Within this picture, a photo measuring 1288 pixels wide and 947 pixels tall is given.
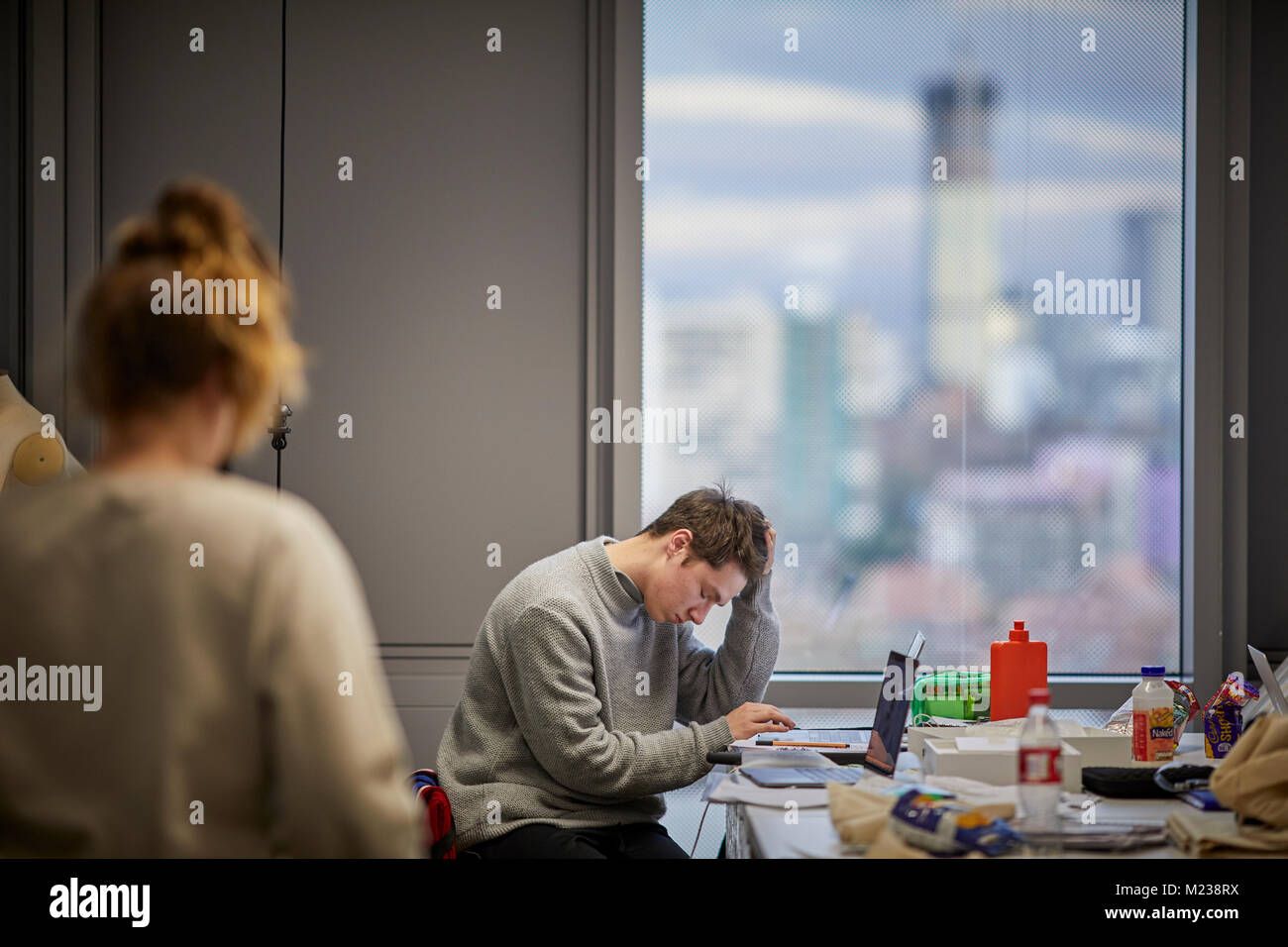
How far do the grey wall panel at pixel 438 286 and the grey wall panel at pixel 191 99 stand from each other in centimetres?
6

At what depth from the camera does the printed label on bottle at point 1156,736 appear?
1740 mm

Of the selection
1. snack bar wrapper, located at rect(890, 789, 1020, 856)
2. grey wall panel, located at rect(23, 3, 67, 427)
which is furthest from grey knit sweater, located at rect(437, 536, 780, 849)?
grey wall panel, located at rect(23, 3, 67, 427)

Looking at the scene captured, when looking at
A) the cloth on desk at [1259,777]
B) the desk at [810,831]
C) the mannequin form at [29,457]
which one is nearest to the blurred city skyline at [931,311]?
the desk at [810,831]

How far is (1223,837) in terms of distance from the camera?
1.25 meters

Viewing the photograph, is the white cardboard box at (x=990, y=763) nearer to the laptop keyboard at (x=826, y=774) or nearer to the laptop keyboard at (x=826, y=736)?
the laptop keyboard at (x=826, y=774)

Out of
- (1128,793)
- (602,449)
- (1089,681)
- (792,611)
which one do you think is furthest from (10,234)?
(1089,681)

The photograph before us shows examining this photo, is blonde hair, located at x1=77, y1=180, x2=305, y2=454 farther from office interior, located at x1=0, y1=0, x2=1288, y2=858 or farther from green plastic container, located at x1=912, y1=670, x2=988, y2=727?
office interior, located at x1=0, y1=0, x2=1288, y2=858

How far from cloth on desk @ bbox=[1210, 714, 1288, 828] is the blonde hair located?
120cm

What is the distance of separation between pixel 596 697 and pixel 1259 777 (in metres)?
1.02

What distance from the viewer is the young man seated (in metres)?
1.83

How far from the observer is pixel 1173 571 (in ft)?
9.56

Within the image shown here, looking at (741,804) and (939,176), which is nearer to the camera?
(741,804)

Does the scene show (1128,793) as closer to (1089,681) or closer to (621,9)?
(1089,681)

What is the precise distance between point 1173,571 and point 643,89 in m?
1.94
